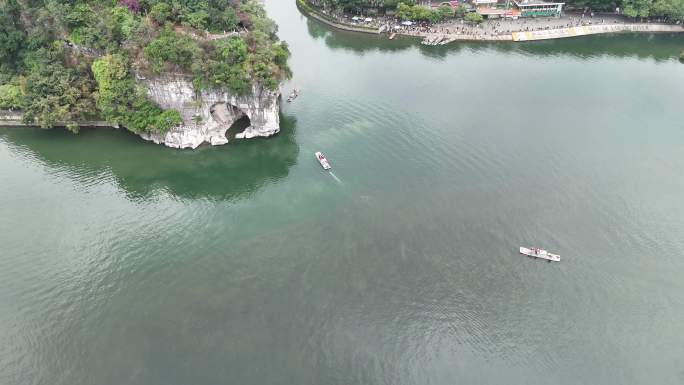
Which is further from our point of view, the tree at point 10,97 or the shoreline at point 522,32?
the shoreline at point 522,32

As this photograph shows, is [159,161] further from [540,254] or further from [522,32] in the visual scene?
[522,32]

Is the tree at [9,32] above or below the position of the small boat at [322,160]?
above

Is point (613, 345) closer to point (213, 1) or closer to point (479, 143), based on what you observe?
point (479, 143)

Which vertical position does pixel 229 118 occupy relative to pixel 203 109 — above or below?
below

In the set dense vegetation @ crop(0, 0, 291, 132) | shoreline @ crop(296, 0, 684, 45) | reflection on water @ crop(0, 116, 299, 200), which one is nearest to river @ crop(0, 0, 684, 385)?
reflection on water @ crop(0, 116, 299, 200)

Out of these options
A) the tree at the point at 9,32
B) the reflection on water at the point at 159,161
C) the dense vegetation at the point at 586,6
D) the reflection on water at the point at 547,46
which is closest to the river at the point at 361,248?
the reflection on water at the point at 159,161

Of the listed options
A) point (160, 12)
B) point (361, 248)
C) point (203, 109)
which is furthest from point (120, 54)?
point (361, 248)

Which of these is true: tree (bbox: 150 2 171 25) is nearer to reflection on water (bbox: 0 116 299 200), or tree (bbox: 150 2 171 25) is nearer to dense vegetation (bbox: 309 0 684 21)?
reflection on water (bbox: 0 116 299 200)

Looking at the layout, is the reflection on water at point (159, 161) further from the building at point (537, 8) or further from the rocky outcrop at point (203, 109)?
the building at point (537, 8)
